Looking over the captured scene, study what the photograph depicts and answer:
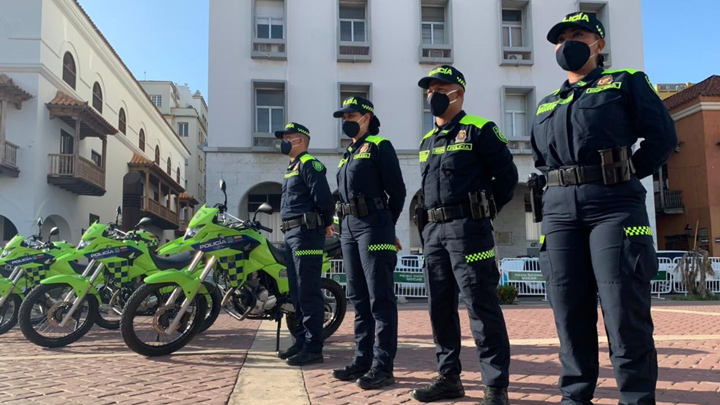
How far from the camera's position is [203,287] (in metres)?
5.18

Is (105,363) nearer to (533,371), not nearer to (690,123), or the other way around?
(533,371)

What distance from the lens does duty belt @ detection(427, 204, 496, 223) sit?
3.27 metres

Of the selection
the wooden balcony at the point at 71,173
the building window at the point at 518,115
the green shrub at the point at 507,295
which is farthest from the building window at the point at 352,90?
the wooden balcony at the point at 71,173

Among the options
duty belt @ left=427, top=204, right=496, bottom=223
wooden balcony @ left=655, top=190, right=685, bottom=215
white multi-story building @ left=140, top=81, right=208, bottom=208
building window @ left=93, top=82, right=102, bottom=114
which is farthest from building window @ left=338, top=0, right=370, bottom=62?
white multi-story building @ left=140, top=81, right=208, bottom=208

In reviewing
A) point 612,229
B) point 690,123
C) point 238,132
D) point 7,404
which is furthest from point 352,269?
point 690,123

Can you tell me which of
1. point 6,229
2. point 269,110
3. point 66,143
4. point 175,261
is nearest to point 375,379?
point 175,261

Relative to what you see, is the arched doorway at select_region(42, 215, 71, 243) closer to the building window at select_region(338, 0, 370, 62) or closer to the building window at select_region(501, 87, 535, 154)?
the building window at select_region(338, 0, 370, 62)

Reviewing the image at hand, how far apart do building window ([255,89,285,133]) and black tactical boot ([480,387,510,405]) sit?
50.0ft

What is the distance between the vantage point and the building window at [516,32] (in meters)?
18.4

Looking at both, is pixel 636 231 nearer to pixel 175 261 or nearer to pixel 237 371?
pixel 237 371

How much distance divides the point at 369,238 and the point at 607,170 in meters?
1.78

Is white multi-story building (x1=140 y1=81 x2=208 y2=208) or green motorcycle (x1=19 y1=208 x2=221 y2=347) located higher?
white multi-story building (x1=140 y1=81 x2=208 y2=208)

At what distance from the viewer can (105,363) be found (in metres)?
4.66

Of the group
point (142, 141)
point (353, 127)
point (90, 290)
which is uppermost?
point (142, 141)
